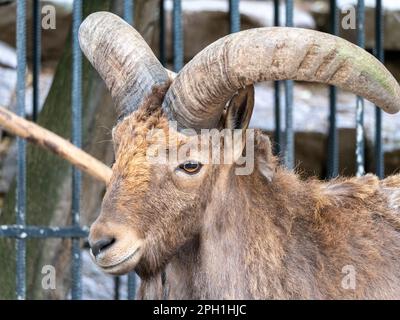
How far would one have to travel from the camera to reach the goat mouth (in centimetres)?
430

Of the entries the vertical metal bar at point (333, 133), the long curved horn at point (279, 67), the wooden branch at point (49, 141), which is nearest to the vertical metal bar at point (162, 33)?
the vertical metal bar at point (333, 133)

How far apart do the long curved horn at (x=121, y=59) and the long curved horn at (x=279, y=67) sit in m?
0.31

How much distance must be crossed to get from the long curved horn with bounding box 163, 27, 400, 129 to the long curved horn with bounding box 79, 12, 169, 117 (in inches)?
12.3

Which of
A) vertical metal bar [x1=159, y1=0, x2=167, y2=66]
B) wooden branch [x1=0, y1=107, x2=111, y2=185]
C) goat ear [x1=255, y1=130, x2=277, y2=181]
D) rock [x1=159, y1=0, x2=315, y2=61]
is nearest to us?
goat ear [x1=255, y1=130, x2=277, y2=181]

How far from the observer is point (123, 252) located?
430 centimetres

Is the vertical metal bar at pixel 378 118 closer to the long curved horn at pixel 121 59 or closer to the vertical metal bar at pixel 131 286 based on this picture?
the vertical metal bar at pixel 131 286

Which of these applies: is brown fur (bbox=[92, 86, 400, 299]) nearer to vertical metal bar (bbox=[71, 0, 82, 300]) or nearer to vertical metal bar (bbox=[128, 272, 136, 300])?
vertical metal bar (bbox=[71, 0, 82, 300])

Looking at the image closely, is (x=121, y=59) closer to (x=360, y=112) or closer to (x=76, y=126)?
(x=76, y=126)

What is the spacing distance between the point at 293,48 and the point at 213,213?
0.82 meters

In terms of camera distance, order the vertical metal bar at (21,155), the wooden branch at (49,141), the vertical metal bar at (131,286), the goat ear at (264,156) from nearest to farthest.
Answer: the goat ear at (264,156) → the wooden branch at (49,141) → the vertical metal bar at (21,155) → the vertical metal bar at (131,286)

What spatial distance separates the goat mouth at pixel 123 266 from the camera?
4.30 m

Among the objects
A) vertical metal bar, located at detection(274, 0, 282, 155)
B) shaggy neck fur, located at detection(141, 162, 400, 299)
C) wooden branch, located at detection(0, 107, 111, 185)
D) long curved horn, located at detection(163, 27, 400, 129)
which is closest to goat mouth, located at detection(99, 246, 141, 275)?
shaggy neck fur, located at detection(141, 162, 400, 299)
